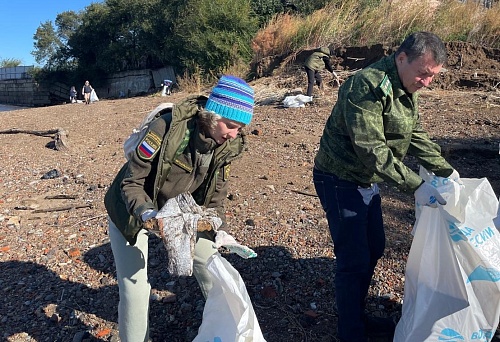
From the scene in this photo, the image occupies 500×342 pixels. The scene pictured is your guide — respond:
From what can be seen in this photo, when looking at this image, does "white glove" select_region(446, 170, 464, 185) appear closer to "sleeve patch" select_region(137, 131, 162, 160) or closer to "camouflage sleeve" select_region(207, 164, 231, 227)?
"camouflage sleeve" select_region(207, 164, 231, 227)

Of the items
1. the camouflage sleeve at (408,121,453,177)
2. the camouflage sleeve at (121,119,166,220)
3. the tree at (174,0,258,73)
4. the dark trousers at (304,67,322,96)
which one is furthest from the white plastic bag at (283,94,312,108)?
the tree at (174,0,258,73)

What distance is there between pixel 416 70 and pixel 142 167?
1255 mm

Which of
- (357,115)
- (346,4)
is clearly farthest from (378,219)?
(346,4)

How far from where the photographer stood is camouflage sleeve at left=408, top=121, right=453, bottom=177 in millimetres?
2467

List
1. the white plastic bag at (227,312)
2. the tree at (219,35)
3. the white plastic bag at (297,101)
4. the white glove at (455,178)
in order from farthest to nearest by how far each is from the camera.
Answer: the tree at (219,35)
the white plastic bag at (297,101)
the white glove at (455,178)
the white plastic bag at (227,312)

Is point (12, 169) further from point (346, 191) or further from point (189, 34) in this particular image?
point (189, 34)

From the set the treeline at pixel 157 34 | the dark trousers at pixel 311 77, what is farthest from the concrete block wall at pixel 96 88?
the dark trousers at pixel 311 77

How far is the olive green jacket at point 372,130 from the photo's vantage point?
6.56 ft

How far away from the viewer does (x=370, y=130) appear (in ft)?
6.52

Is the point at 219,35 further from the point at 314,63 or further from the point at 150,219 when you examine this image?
the point at 150,219

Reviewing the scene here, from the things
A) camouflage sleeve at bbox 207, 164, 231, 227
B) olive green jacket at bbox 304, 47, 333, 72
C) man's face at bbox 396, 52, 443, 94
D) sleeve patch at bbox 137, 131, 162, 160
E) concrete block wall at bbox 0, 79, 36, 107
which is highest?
olive green jacket at bbox 304, 47, 333, 72

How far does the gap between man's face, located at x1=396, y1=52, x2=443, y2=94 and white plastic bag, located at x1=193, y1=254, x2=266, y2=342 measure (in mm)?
1139

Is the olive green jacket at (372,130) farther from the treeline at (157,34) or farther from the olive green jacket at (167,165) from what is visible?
the treeline at (157,34)

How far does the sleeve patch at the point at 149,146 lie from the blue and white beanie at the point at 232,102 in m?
0.25
